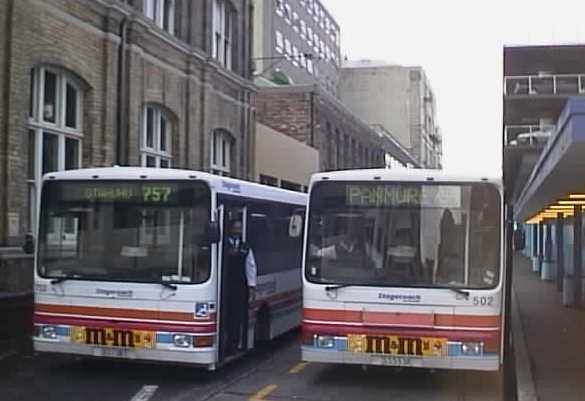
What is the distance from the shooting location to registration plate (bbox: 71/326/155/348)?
10.3 metres

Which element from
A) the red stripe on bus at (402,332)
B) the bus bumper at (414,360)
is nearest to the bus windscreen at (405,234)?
the red stripe on bus at (402,332)

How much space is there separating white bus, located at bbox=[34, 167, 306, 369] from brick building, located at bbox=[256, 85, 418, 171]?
2767 cm

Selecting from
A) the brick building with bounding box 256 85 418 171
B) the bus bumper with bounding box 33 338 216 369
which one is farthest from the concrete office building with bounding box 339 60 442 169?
the bus bumper with bounding box 33 338 216 369

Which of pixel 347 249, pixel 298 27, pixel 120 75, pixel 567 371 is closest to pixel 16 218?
pixel 120 75

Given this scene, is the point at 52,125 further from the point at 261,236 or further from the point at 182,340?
the point at 182,340

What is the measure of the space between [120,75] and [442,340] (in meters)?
11.9

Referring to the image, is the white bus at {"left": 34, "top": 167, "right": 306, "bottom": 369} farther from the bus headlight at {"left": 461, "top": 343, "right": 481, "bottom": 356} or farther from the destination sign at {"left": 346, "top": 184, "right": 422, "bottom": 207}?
the bus headlight at {"left": 461, "top": 343, "right": 481, "bottom": 356}

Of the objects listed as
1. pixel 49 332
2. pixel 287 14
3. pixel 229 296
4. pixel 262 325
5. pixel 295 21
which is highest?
pixel 295 21

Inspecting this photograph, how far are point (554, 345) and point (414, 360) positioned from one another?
5.43m

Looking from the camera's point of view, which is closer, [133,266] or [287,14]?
[133,266]

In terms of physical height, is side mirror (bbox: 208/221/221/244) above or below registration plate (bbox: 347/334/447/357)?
above

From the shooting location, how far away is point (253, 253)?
40.0 feet

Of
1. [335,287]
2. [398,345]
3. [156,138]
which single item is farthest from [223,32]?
[398,345]

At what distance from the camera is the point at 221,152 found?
90.3 ft
